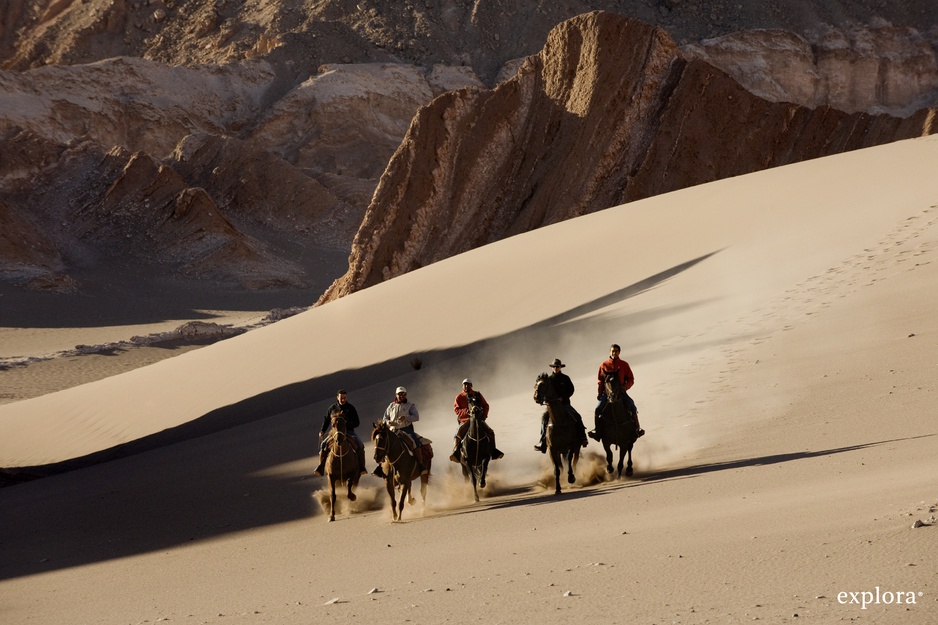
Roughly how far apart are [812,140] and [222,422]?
1719cm

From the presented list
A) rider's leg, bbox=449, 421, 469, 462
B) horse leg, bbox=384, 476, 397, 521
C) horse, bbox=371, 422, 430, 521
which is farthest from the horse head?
horse leg, bbox=384, 476, 397, 521

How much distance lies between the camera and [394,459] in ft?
33.9

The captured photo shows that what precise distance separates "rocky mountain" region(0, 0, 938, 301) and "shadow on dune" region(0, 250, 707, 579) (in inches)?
434

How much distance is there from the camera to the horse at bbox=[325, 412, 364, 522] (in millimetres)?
10711

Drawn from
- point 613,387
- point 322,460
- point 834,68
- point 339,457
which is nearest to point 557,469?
point 613,387

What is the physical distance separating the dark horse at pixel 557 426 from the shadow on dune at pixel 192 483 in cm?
36

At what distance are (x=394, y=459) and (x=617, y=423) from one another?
1897 mm

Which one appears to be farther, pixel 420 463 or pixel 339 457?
pixel 339 457

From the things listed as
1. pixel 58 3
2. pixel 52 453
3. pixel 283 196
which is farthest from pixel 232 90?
pixel 52 453

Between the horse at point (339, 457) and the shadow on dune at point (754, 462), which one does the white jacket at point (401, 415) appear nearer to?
the horse at point (339, 457)

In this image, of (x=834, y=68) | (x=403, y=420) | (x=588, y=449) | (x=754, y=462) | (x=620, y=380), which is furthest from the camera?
(x=834, y=68)

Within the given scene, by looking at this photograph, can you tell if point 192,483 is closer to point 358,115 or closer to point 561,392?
point 561,392

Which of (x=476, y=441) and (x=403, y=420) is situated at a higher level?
(x=403, y=420)

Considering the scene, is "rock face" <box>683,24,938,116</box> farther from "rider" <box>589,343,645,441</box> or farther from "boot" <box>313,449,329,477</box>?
"boot" <box>313,449,329,477</box>
